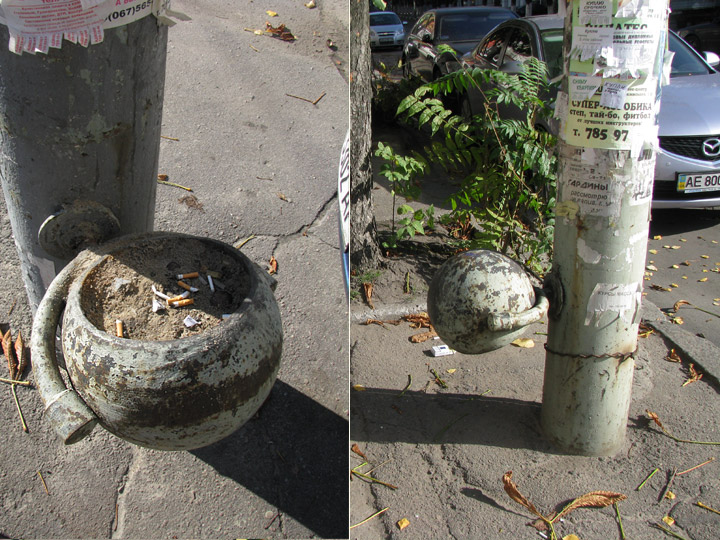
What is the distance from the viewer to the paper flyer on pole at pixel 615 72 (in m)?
2.08

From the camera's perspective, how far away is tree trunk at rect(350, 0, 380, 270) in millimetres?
3834

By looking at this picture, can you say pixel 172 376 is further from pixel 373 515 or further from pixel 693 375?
pixel 693 375

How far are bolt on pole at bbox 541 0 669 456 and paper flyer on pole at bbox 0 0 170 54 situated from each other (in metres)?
1.50

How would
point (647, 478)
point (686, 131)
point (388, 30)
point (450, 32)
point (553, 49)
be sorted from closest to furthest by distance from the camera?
point (647, 478)
point (686, 131)
point (553, 49)
point (450, 32)
point (388, 30)

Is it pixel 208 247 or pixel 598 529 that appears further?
pixel 598 529

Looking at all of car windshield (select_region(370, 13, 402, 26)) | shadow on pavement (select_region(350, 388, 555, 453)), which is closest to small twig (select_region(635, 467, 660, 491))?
shadow on pavement (select_region(350, 388, 555, 453))

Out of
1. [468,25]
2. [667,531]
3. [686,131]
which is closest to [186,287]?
[667,531]

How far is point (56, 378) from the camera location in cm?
178

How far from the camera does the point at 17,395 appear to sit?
2754 mm

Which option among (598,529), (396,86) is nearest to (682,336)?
(598,529)

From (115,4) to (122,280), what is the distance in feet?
2.52

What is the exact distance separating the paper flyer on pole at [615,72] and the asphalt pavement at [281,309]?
1.57 metres

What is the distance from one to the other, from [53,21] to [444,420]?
2.18 metres

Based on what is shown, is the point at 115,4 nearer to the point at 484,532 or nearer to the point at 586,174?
the point at 586,174
